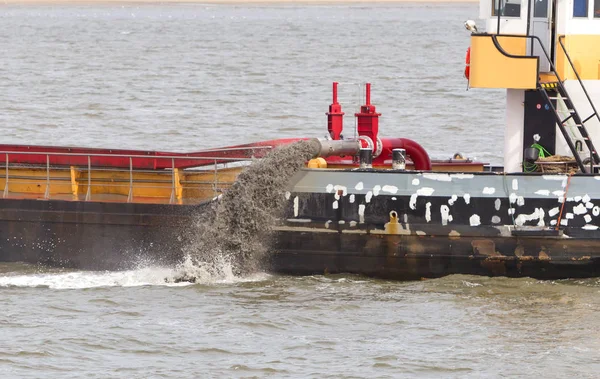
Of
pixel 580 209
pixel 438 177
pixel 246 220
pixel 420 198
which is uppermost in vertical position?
pixel 438 177

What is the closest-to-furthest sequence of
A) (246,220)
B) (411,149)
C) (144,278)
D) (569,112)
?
(246,220) < (569,112) < (144,278) < (411,149)

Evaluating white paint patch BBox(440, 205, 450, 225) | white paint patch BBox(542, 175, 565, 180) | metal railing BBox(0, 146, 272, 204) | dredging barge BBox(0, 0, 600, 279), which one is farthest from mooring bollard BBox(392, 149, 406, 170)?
metal railing BBox(0, 146, 272, 204)

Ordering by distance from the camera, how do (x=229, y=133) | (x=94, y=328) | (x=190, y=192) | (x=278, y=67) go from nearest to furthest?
(x=94, y=328) → (x=190, y=192) → (x=229, y=133) → (x=278, y=67)

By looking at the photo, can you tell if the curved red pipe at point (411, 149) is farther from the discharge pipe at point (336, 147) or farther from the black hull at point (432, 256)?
the black hull at point (432, 256)

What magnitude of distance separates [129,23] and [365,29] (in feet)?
88.1

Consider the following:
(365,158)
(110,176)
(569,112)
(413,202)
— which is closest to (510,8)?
(569,112)

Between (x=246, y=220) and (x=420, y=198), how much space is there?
234cm

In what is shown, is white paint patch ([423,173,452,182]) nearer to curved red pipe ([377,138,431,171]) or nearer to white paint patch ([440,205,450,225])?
white paint patch ([440,205,450,225])

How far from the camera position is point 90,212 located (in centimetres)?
1745

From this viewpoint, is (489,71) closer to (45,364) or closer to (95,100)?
(45,364)

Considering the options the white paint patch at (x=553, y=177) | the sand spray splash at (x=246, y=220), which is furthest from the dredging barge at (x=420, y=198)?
the sand spray splash at (x=246, y=220)

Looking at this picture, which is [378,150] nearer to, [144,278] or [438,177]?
[438,177]

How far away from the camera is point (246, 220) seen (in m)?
16.7

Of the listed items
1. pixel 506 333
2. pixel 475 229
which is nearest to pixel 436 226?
pixel 475 229
